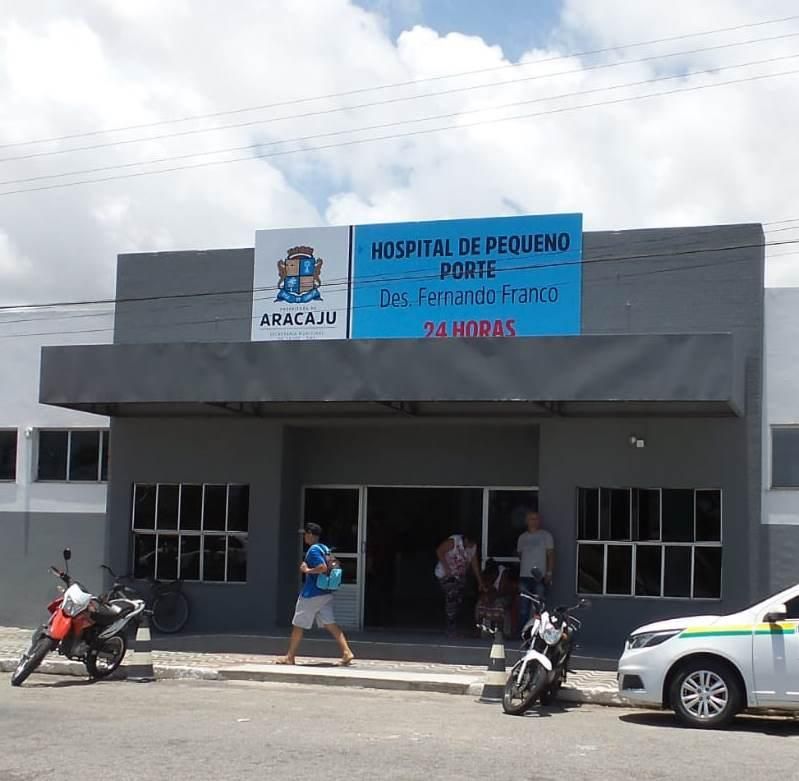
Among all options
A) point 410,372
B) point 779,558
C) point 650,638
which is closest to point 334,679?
point 410,372

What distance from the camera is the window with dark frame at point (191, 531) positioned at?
1892 centimetres

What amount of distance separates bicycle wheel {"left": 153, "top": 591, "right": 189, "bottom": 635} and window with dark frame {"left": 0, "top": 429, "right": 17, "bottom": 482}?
3.68m

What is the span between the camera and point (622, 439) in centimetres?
1728

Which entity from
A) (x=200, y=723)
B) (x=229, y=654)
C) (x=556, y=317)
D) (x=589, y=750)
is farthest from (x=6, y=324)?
(x=589, y=750)

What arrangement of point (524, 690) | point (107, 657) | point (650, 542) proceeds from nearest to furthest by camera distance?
point (524, 690) < point (107, 657) < point (650, 542)

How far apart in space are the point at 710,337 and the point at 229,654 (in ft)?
24.2

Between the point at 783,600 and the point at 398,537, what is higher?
the point at 398,537

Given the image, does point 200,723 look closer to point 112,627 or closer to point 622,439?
point 112,627

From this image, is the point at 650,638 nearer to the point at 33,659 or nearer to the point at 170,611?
the point at 33,659

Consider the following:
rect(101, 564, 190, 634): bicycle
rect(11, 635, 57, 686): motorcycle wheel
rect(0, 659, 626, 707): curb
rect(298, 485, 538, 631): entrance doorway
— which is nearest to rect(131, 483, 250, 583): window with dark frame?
rect(101, 564, 190, 634): bicycle

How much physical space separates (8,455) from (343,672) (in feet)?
28.1

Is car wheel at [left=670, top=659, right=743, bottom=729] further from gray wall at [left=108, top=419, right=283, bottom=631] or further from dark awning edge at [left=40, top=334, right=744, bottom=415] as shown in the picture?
gray wall at [left=108, top=419, right=283, bottom=631]

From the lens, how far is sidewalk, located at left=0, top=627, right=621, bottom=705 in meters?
13.8

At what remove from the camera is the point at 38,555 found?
66.0 feet
